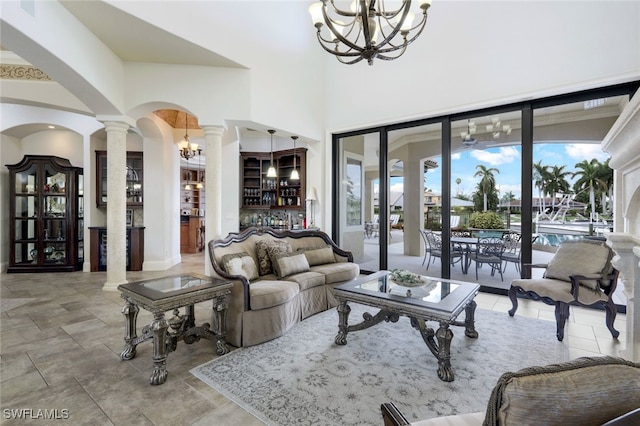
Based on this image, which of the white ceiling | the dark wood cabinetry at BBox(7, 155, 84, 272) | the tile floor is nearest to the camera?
the tile floor

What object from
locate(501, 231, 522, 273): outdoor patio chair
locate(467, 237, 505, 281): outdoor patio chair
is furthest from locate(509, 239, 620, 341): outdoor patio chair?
locate(467, 237, 505, 281): outdoor patio chair

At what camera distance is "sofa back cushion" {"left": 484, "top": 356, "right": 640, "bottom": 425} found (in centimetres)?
71

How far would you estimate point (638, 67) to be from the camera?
3.45 m

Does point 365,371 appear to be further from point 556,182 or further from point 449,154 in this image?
point 556,182

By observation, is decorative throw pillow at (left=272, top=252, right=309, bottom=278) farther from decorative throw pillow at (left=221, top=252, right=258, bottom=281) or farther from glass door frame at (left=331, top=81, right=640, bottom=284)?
glass door frame at (left=331, top=81, right=640, bottom=284)

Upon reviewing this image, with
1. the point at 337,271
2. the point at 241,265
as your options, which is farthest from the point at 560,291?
the point at 241,265

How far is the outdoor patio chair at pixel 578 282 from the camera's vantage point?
3.00m

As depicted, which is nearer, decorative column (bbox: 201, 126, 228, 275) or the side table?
the side table

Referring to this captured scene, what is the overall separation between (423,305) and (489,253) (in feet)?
10.3

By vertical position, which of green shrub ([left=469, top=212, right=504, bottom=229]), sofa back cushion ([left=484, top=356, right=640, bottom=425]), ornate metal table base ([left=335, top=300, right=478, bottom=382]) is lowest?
ornate metal table base ([left=335, top=300, right=478, bottom=382])

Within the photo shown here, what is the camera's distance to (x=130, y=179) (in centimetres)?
660

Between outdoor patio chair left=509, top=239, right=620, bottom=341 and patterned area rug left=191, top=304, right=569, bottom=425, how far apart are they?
1.30ft

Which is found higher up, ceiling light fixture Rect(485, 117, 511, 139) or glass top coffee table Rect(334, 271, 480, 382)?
ceiling light fixture Rect(485, 117, 511, 139)

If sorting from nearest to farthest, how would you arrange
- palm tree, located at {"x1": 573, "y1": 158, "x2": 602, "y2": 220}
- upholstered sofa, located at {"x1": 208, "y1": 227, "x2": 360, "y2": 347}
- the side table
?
the side table, upholstered sofa, located at {"x1": 208, "y1": 227, "x2": 360, "y2": 347}, palm tree, located at {"x1": 573, "y1": 158, "x2": 602, "y2": 220}
